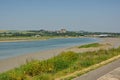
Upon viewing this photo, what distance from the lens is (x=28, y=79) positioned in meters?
12.9

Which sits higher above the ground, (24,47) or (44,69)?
(44,69)

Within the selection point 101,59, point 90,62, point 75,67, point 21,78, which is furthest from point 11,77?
point 101,59

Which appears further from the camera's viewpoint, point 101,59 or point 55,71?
point 101,59

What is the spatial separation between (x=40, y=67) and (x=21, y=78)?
3063 mm

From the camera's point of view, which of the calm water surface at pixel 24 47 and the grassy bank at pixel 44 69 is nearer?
the grassy bank at pixel 44 69

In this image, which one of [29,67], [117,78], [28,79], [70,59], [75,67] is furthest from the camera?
[70,59]

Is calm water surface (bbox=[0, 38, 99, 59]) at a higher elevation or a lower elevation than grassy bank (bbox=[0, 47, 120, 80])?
lower

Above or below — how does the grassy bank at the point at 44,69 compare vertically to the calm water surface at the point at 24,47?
above

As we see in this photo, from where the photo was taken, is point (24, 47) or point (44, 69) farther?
point (24, 47)

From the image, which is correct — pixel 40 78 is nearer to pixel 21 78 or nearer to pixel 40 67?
pixel 21 78

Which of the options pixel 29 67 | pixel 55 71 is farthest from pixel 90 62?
pixel 29 67

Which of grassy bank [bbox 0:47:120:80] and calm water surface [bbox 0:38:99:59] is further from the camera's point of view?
calm water surface [bbox 0:38:99:59]

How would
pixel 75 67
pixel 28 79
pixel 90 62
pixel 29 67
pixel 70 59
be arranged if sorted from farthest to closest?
pixel 70 59
pixel 90 62
pixel 75 67
pixel 29 67
pixel 28 79

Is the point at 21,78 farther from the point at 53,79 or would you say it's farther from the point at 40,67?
the point at 40,67
